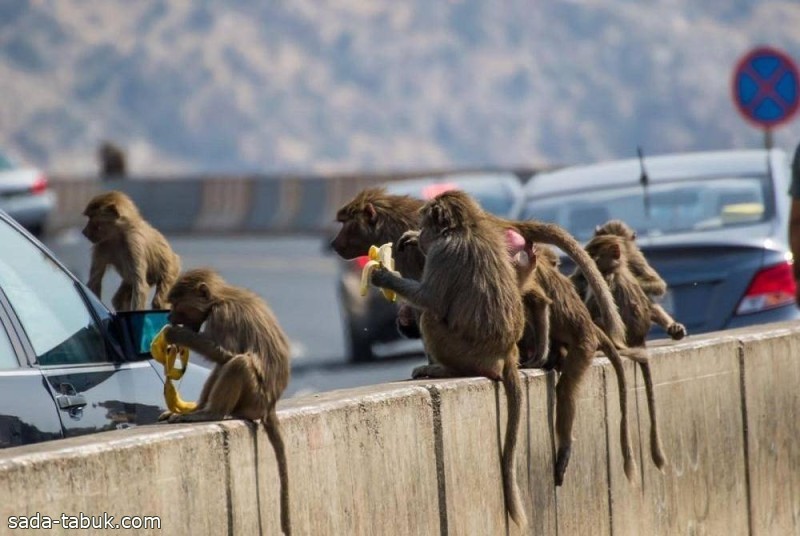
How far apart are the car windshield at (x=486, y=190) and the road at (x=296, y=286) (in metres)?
1.64

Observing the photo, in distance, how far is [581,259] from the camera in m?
6.84

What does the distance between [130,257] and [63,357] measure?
1.81m

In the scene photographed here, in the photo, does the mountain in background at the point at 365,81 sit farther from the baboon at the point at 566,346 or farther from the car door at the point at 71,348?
the car door at the point at 71,348

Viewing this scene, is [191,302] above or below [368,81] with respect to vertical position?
below

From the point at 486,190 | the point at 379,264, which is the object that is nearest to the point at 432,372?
the point at 379,264

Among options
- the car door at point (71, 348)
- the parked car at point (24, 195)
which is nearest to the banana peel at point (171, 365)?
the car door at point (71, 348)

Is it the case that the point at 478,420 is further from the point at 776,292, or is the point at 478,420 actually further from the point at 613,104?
the point at 613,104

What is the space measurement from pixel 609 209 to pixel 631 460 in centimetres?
473

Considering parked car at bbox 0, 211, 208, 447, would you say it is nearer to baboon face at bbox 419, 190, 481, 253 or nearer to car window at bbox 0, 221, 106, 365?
car window at bbox 0, 221, 106, 365

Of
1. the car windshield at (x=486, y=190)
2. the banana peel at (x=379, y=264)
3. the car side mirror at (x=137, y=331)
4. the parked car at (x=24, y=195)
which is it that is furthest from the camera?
the parked car at (x=24, y=195)

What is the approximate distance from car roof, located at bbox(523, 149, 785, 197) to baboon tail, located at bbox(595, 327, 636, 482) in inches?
191

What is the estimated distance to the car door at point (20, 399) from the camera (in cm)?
521

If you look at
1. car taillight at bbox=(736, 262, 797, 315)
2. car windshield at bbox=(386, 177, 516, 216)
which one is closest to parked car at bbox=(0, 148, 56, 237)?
car windshield at bbox=(386, 177, 516, 216)

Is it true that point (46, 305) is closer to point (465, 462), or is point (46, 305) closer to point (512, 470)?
point (465, 462)
